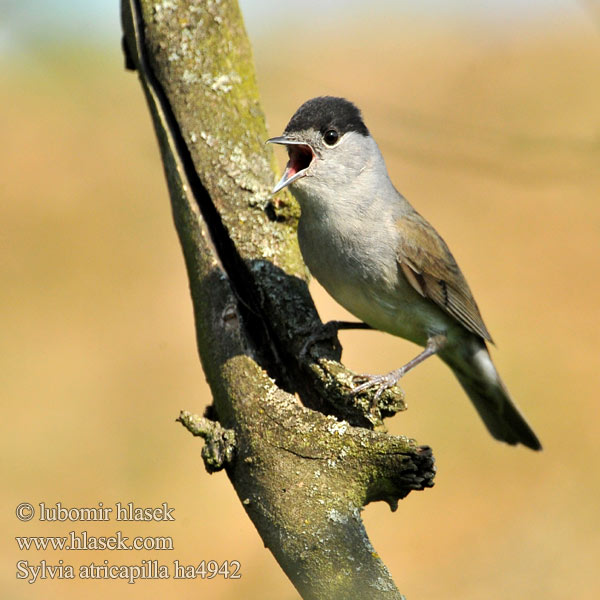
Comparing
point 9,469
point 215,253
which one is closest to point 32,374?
point 9,469

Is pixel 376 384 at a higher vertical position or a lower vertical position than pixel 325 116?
lower

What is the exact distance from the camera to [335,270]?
13.0 ft

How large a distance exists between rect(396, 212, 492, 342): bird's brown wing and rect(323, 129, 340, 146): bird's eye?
0.59 meters

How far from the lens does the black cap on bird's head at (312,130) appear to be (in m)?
3.96

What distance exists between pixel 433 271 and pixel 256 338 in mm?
1238

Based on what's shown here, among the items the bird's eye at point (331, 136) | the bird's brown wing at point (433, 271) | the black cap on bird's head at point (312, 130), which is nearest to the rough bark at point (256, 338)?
the black cap on bird's head at point (312, 130)

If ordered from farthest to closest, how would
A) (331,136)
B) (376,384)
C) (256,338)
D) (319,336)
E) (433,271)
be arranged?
(433,271)
(331,136)
(256,338)
(319,336)
(376,384)

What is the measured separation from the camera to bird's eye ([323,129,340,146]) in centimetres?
405

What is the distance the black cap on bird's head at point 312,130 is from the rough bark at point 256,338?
0.15m

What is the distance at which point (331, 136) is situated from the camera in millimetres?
4066

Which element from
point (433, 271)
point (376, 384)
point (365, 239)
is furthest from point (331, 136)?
point (376, 384)

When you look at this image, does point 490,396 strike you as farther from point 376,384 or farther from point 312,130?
point 312,130

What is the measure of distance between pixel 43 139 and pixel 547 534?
8549mm

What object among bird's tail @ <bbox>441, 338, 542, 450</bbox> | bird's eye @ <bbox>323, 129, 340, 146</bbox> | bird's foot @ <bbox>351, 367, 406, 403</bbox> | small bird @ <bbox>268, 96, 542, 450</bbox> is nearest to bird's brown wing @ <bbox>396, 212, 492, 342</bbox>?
small bird @ <bbox>268, 96, 542, 450</bbox>
